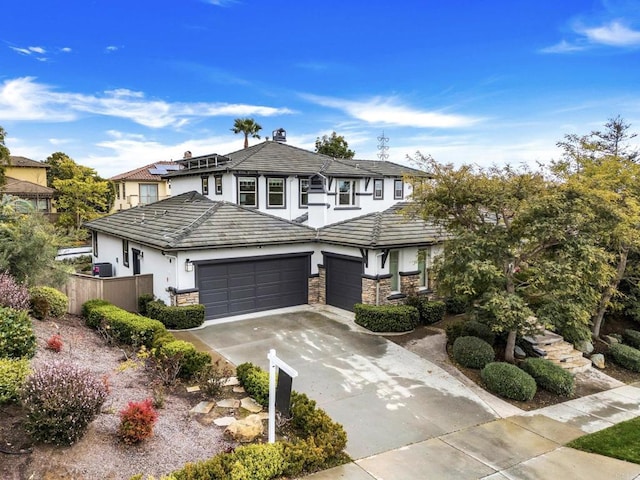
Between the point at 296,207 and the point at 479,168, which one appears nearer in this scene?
the point at 479,168

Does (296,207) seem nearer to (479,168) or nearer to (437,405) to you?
(479,168)

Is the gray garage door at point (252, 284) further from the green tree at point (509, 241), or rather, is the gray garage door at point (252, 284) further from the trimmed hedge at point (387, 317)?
the green tree at point (509, 241)

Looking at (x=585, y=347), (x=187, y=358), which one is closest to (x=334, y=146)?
(x=585, y=347)

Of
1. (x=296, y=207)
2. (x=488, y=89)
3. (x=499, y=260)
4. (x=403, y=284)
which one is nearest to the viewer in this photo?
(x=499, y=260)

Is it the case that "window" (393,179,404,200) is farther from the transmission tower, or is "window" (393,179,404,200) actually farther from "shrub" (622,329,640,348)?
"shrub" (622,329,640,348)

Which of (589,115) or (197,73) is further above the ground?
(197,73)

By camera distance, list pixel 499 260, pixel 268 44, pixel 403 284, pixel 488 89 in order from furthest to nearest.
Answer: pixel 488 89 → pixel 268 44 → pixel 403 284 → pixel 499 260

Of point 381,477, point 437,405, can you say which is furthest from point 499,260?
point 381,477
